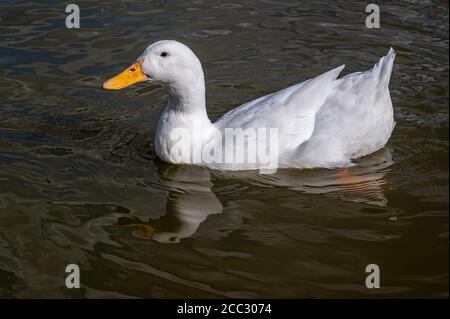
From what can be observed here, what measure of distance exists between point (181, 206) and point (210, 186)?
1.33ft

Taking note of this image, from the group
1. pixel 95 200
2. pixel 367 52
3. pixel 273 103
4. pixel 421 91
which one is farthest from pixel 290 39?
pixel 95 200

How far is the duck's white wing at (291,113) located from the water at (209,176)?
1.28 ft

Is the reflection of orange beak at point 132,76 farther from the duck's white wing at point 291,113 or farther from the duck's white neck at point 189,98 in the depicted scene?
the duck's white wing at point 291,113

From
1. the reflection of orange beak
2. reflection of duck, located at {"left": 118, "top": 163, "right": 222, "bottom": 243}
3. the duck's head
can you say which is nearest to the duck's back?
reflection of duck, located at {"left": 118, "top": 163, "right": 222, "bottom": 243}

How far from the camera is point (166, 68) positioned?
265 inches

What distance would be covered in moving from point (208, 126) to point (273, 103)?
0.64 m

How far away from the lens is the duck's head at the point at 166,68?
6.70m

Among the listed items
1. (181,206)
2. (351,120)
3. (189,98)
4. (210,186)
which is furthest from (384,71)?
(181,206)

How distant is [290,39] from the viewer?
375 inches

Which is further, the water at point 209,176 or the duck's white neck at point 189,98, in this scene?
the duck's white neck at point 189,98

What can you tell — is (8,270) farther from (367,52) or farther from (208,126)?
(367,52)

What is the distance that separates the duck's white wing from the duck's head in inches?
22.4

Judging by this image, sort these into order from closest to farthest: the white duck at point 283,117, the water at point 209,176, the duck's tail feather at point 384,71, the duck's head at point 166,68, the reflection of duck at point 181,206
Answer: the water at point 209,176, the reflection of duck at point 181,206, the duck's head at point 166,68, the white duck at point 283,117, the duck's tail feather at point 384,71

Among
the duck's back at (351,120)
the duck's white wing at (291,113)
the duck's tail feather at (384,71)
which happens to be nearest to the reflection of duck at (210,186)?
the duck's back at (351,120)
